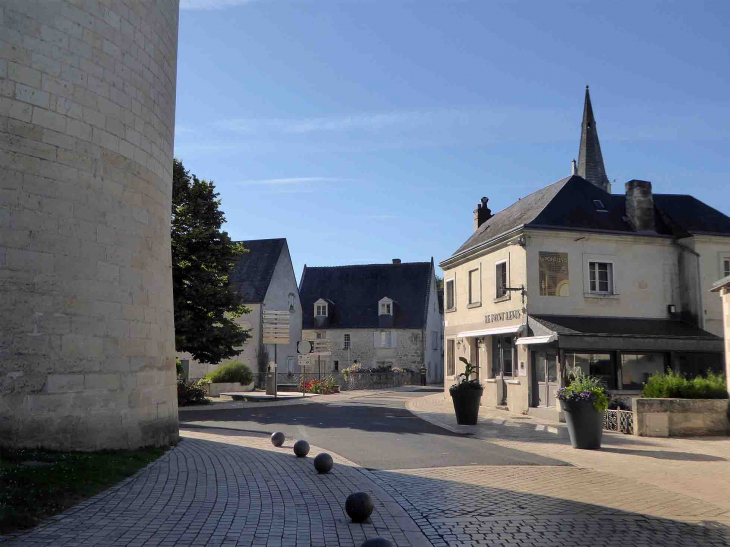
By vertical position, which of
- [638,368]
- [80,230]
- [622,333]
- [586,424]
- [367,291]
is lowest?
Answer: [586,424]

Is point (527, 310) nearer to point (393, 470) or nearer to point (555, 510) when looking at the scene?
point (393, 470)

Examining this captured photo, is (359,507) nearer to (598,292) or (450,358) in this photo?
(598,292)

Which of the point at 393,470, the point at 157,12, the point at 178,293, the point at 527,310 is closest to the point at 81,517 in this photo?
the point at 393,470

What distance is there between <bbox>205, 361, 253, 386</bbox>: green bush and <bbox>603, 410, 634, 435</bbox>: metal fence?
1893 cm

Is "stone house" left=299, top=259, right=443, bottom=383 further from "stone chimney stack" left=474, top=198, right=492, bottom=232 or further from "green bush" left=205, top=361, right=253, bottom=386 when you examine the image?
"stone chimney stack" left=474, top=198, right=492, bottom=232

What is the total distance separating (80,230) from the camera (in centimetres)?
911

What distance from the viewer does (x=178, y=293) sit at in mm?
24469

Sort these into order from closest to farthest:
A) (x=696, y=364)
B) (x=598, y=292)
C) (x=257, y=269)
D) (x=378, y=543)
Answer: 1. (x=378, y=543)
2. (x=696, y=364)
3. (x=598, y=292)
4. (x=257, y=269)

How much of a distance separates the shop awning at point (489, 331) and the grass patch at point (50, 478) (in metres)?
14.0

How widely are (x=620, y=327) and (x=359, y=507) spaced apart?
1609 centimetres

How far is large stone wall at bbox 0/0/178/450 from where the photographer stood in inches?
328

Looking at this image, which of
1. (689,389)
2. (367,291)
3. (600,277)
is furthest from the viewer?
(367,291)

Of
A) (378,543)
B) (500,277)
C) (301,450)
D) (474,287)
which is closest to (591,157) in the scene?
(474,287)

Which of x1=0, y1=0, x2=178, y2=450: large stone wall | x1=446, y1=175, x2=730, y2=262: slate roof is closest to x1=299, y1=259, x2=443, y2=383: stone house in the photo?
x1=446, y1=175, x2=730, y2=262: slate roof
